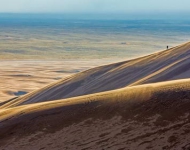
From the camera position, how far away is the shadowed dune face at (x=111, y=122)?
1345 centimetres

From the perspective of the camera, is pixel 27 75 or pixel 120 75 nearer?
pixel 120 75

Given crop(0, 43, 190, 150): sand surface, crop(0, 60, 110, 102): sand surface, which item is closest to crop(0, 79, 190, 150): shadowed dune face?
crop(0, 43, 190, 150): sand surface

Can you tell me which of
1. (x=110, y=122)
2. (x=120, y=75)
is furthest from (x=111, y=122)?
(x=120, y=75)

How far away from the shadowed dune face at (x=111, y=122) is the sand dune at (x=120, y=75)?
5669mm

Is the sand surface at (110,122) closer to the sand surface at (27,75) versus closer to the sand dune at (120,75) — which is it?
the sand dune at (120,75)

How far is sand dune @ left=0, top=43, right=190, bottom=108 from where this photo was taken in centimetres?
2297

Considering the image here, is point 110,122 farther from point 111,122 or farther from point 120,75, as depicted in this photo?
point 120,75

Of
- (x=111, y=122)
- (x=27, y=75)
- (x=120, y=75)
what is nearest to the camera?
(x=111, y=122)

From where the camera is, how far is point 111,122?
581 inches

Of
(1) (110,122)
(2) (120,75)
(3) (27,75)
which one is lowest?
(3) (27,75)

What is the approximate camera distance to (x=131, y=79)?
81.9ft

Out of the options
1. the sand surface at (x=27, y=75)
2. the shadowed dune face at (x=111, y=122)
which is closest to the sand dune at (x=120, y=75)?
the shadowed dune face at (x=111, y=122)

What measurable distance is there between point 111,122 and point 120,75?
1230 centimetres

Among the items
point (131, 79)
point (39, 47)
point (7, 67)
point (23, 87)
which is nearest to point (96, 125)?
point (131, 79)
